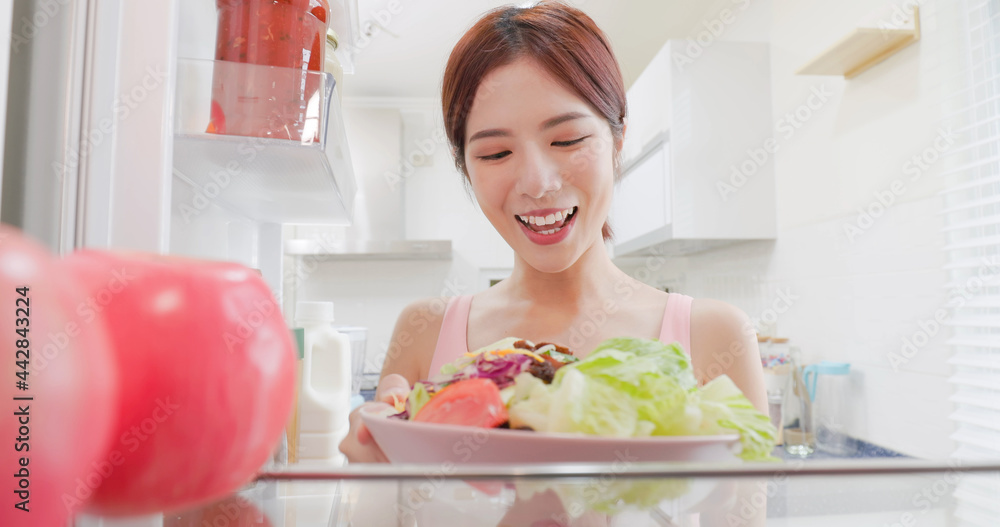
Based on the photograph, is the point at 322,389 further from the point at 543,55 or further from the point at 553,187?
the point at 543,55

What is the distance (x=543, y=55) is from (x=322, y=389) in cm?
53

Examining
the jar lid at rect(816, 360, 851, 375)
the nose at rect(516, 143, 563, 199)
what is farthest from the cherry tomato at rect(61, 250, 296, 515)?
the jar lid at rect(816, 360, 851, 375)

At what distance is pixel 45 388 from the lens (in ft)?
0.53

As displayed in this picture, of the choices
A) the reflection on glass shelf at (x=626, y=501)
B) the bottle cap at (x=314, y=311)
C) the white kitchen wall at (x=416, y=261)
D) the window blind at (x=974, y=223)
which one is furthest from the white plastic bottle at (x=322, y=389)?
the white kitchen wall at (x=416, y=261)

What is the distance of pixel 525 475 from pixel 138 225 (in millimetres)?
237

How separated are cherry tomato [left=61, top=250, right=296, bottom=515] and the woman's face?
0.59 m

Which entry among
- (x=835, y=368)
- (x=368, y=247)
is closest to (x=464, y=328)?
(x=835, y=368)

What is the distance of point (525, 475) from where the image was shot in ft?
0.72

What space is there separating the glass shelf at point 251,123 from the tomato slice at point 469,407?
285 millimetres

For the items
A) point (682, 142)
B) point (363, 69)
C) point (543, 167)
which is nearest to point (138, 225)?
point (543, 167)

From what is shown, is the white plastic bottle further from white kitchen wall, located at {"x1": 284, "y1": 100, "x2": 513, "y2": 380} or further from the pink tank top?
white kitchen wall, located at {"x1": 284, "y1": 100, "x2": 513, "y2": 380}

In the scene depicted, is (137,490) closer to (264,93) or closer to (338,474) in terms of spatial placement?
(338,474)

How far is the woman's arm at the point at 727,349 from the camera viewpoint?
2.89 ft

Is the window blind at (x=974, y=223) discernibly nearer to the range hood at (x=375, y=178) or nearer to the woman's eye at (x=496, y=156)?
the woman's eye at (x=496, y=156)
